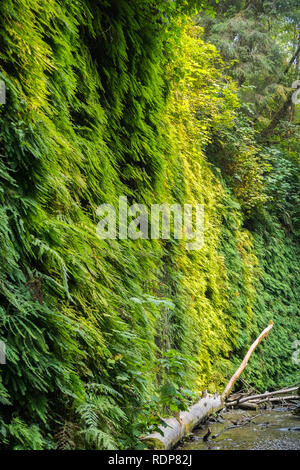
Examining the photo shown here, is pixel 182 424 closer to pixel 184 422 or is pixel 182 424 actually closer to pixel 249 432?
pixel 184 422

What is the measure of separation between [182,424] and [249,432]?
3.72ft

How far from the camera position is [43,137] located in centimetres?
235

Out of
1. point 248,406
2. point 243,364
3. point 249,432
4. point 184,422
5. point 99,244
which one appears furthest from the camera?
point 243,364

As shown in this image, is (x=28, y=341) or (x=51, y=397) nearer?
(x=28, y=341)

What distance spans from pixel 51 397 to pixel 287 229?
460 inches

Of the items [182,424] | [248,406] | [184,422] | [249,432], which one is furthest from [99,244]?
[248,406]

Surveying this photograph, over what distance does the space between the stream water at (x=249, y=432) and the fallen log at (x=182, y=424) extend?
0.38ft

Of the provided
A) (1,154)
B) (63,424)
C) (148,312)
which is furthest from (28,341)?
(148,312)

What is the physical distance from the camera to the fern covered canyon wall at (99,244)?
214cm

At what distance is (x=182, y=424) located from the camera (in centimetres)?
408

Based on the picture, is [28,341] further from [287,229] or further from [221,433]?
[287,229]

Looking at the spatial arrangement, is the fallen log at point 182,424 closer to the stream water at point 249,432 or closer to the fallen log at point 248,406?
the stream water at point 249,432

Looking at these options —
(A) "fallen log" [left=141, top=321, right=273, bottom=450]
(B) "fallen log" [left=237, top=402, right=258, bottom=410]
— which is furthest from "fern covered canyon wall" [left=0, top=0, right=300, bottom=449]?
(B) "fallen log" [left=237, top=402, right=258, bottom=410]

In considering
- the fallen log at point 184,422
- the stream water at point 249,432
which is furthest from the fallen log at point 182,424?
the stream water at point 249,432
